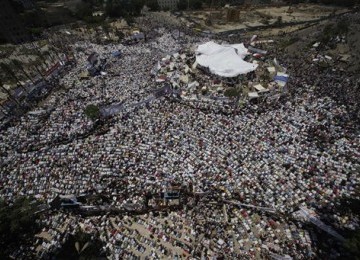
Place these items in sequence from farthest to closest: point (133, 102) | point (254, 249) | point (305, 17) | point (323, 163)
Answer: point (305, 17) < point (133, 102) < point (323, 163) < point (254, 249)

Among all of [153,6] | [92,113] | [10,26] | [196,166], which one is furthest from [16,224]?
[153,6]

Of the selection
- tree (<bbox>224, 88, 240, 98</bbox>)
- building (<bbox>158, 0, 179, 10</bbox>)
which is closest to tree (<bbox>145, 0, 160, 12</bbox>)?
building (<bbox>158, 0, 179, 10</bbox>)

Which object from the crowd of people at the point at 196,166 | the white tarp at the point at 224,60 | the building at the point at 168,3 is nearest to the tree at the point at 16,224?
the crowd of people at the point at 196,166

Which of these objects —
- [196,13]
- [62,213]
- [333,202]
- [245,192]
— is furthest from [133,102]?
[196,13]

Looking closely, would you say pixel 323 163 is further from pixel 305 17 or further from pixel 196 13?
pixel 196 13

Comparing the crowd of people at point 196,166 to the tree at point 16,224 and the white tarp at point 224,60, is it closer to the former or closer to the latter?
the tree at point 16,224

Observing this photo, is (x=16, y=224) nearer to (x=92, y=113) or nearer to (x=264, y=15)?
(x=92, y=113)
